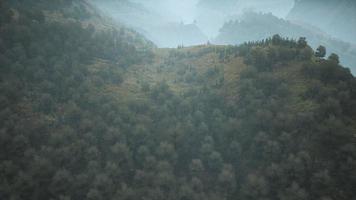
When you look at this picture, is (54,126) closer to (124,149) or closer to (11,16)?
(124,149)

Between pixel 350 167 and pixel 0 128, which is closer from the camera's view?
pixel 350 167

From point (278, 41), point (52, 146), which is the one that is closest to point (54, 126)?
point (52, 146)

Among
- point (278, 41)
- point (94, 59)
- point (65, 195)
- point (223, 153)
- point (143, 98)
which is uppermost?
point (278, 41)

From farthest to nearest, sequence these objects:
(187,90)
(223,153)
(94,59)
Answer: (94,59) < (187,90) < (223,153)

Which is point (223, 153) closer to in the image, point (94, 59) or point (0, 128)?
point (0, 128)

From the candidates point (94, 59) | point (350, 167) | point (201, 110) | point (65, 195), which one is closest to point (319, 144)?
point (350, 167)

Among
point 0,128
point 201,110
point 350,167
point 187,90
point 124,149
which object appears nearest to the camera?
point 350,167

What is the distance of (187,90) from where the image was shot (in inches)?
2477

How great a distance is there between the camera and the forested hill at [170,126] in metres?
37.6

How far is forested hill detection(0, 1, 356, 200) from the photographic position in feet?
123

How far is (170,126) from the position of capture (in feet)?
166

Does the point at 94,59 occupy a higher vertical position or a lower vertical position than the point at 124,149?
higher

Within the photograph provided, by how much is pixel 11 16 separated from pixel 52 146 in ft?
141

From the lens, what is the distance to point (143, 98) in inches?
2301
